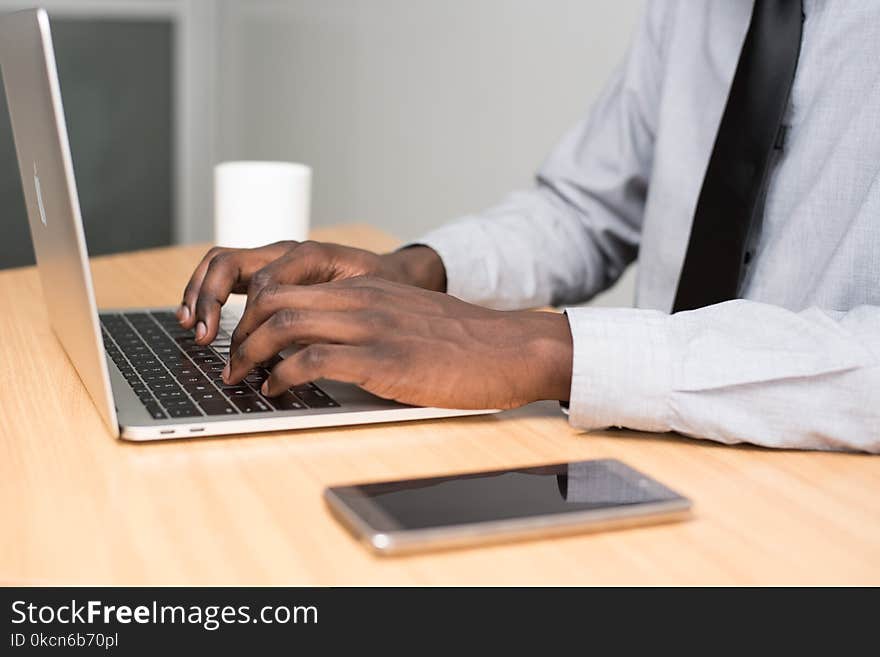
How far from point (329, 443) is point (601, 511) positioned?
0.68 ft

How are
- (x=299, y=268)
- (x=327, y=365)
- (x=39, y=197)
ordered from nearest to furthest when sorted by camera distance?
(x=327, y=365)
(x=39, y=197)
(x=299, y=268)

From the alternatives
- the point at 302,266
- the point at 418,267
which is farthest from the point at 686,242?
the point at 302,266

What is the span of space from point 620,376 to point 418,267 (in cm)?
39

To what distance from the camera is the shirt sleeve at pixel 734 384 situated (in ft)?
2.53

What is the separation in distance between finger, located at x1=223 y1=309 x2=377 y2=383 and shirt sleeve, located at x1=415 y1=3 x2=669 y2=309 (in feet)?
1.51

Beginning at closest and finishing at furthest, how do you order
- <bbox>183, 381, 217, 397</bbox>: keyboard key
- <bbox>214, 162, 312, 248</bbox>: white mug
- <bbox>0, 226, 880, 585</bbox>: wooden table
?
<bbox>0, 226, 880, 585</bbox>: wooden table, <bbox>183, 381, 217, 397</bbox>: keyboard key, <bbox>214, 162, 312, 248</bbox>: white mug

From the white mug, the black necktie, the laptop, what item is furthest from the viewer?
the white mug

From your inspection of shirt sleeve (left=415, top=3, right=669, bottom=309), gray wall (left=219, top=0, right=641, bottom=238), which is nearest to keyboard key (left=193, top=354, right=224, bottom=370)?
shirt sleeve (left=415, top=3, right=669, bottom=309)

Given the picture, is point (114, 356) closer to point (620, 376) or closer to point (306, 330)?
point (306, 330)

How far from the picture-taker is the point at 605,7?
1.96 meters

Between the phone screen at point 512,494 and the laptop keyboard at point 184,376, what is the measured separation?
0.16m

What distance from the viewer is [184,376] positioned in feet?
2.71

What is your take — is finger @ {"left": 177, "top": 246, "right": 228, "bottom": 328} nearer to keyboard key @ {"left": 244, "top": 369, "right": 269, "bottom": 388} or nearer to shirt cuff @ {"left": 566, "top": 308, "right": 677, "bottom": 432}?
keyboard key @ {"left": 244, "top": 369, "right": 269, "bottom": 388}

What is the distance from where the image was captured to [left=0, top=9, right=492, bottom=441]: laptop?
0.69 metres
